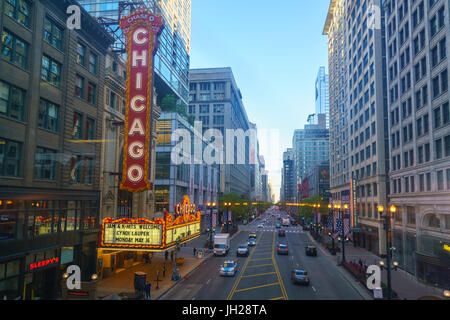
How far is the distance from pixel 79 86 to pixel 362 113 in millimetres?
51861

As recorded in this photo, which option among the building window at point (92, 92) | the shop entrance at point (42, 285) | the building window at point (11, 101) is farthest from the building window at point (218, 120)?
the building window at point (11, 101)

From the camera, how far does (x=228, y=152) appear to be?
440ft

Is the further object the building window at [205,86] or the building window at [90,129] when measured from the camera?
the building window at [205,86]

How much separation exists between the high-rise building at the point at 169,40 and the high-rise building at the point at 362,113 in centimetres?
3718

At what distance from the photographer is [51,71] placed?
25.8 meters

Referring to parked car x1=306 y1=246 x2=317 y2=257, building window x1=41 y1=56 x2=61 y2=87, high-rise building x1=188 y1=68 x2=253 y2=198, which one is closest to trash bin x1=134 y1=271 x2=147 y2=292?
building window x1=41 y1=56 x2=61 y2=87

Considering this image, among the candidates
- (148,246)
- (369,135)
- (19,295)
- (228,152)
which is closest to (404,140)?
(369,135)

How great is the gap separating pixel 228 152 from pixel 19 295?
11364 cm

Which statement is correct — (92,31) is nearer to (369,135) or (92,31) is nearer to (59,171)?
(59,171)

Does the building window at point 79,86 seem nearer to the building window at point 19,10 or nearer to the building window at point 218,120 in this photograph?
the building window at point 19,10

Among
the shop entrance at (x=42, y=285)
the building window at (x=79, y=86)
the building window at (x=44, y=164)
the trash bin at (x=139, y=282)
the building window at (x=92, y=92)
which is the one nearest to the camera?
the shop entrance at (x=42, y=285)

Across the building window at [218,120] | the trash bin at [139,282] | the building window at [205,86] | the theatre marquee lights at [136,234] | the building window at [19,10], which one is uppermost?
the building window at [205,86]

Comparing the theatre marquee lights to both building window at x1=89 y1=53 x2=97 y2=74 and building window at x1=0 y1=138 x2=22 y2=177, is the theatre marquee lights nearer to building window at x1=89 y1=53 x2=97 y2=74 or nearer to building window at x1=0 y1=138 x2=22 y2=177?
building window at x1=0 y1=138 x2=22 y2=177

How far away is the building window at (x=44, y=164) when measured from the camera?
24031 millimetres
